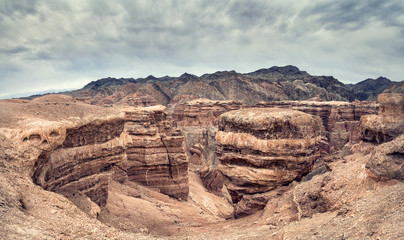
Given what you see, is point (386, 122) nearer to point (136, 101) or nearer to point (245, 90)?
point (136, 101)

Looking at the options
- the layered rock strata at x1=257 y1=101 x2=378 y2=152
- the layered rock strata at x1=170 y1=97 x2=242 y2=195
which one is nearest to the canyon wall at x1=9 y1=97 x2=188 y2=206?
the layered rock strata at x1=170 y1=97 x2=242 y2=195

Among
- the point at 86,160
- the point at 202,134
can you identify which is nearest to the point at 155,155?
the point at 86,160

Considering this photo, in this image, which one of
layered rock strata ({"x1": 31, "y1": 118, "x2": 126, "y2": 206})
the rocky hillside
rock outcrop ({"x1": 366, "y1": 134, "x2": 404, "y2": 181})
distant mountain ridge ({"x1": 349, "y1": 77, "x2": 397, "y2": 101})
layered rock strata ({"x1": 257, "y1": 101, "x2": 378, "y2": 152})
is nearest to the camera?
rock outcrop ({"x1": 366, "y1": 134, "x2": 404, "y2": 181})

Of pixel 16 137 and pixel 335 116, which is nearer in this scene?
pixel 16 137

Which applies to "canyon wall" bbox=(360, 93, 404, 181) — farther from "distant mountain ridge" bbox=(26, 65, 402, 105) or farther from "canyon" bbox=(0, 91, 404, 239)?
"distant mountain ridge" bbox=(26, 65, 402, 105)

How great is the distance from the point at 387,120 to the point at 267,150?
9.04 meters

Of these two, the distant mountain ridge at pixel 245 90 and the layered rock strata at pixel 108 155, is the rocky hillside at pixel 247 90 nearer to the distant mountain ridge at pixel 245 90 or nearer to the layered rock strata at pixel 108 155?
the distant mountain ridge at pixel 245 90

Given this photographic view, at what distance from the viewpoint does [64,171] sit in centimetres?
1155

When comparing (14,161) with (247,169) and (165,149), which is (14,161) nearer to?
(247,169)

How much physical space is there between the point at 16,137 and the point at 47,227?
403 cm

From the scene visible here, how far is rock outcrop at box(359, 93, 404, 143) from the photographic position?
16.3m

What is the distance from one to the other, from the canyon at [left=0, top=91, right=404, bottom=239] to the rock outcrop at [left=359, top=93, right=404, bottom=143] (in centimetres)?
6

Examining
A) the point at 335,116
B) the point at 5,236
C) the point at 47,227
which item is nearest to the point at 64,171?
the point at 47,227

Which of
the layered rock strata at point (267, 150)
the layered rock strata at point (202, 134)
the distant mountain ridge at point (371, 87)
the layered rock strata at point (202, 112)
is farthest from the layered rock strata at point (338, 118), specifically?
the distant mountain ridge at point (371, 87)
